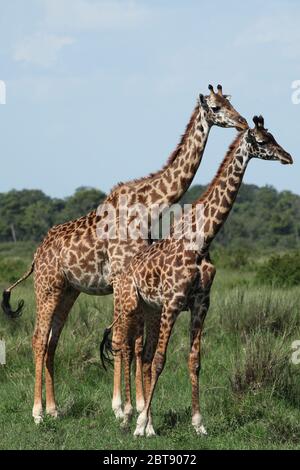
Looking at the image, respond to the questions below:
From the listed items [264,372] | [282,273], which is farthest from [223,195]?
[282,273]

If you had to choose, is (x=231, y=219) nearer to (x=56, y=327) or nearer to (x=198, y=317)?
(x=56, y=327)

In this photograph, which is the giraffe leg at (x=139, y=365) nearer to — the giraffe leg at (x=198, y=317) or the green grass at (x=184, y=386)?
the green grass at (x=184, y=386)

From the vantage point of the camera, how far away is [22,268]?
2681 centimetres

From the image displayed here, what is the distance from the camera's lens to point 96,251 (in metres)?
9.68

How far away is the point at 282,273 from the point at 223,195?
38.9 feet

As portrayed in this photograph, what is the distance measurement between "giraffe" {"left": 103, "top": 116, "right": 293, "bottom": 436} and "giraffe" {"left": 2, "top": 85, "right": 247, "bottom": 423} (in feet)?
2.29

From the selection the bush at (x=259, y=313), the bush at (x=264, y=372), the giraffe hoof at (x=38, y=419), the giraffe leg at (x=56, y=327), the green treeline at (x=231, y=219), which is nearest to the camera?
the giraffe hoof at (x=38, y=419)

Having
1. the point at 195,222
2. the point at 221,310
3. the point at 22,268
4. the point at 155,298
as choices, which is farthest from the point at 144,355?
the point at 22,268

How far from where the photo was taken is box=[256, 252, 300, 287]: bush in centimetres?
1931

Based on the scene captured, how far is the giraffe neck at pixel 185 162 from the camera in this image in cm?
920

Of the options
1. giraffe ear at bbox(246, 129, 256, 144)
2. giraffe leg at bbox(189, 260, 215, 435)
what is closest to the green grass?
giraffe leg at bbox(189, 260, 215, 435)

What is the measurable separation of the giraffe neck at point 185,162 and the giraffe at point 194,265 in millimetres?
809

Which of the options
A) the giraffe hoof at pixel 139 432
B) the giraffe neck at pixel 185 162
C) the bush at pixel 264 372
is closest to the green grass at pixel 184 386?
the bush at pixel 264 372
